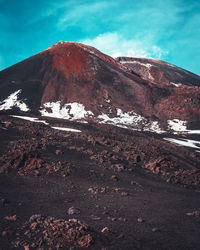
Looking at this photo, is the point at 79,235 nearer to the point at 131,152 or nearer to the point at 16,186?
the point at 16,186

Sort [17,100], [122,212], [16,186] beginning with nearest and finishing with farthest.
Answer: [122,212] < [16,186] < [17,100]

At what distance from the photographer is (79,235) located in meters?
6.91

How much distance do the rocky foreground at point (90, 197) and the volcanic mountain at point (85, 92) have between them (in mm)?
30766

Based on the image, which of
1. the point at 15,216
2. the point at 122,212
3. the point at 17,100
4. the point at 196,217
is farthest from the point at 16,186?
the point at 17,100

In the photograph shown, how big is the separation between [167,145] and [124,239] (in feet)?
78.2

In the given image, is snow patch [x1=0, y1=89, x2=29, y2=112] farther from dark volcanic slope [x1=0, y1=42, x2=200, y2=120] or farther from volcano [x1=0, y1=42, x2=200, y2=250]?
volcano [x1=0, y1=42, x2=200, y2=250]

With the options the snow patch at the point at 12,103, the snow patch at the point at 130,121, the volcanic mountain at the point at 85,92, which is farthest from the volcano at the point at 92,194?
the snow patch at the point at 12,103

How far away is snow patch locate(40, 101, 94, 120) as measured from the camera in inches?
1981

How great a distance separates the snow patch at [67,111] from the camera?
1981 inches

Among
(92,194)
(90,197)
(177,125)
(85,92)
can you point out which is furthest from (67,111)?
(90,197)

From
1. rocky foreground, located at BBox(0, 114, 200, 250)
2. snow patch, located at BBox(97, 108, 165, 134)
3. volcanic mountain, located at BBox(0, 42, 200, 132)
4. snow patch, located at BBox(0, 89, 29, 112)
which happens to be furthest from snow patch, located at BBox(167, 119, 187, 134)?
snow patch, located at BBox(0, 89, 29, 112)

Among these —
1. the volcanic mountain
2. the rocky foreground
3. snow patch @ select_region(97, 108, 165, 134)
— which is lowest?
the rocky foreground

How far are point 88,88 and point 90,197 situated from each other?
53.2 meters

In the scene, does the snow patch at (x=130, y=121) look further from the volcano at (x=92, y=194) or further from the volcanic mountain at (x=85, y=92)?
the volcano at (x=92, y=194)
